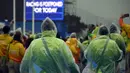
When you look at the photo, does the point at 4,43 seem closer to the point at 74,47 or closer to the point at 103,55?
the point at 74,47

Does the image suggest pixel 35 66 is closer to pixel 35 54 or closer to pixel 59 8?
pixel 35 54

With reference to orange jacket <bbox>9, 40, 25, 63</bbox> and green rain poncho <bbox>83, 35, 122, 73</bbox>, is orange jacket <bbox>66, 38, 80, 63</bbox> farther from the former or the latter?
green rain poncho <bbox>83, 35, 122, 73</bbox>

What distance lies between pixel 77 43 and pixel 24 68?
908 centimetres

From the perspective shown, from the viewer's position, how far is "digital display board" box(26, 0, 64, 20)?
33.1 metres

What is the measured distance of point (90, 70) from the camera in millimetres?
8812

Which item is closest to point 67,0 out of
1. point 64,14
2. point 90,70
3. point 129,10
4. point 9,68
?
point 64,14

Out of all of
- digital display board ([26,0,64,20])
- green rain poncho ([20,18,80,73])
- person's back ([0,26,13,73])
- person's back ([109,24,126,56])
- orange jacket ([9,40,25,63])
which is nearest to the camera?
green rain poncho ([20,18,80,73])

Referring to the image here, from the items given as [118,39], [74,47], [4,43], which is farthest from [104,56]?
[74,47]

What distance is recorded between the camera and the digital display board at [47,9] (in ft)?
109

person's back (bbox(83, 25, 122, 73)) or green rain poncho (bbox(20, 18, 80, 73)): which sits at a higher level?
green rain poncho (bbox(20, 18, 80, 73))

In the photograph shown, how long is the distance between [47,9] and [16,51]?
2079cm

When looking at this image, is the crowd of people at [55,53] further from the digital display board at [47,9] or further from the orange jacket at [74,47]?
the digital display board at [47,9]

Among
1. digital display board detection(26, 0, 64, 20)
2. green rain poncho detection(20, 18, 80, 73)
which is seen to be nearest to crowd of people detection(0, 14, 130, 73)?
green rain poncho detection(20, 18, 80, 73)

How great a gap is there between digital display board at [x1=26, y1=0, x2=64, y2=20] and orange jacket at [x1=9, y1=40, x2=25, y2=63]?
794 inches
